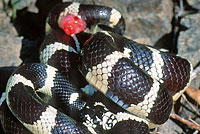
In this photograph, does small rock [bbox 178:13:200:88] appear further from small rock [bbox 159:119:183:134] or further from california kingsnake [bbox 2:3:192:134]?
small rock [bbox 159:119:183:134]

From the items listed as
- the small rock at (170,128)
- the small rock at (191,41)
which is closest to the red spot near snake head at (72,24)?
the small rock at (191,41)

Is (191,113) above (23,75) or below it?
below

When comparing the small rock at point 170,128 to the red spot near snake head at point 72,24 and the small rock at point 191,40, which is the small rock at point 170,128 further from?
the red spot near snake head at point 72,24

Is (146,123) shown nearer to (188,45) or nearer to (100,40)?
(100,40)

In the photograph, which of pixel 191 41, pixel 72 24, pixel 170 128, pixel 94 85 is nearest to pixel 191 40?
pixel 191 41

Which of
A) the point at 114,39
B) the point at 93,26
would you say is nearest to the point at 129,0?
the point at 93,26

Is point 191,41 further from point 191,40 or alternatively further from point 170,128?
point 170,128
